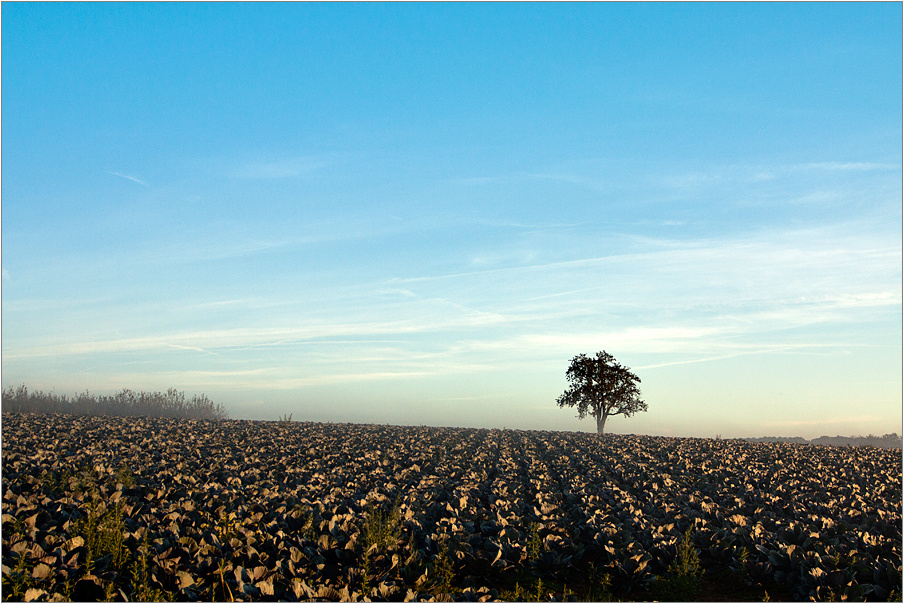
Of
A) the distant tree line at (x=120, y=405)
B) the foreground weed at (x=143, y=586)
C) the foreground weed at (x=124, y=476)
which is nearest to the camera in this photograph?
Answer: the foreground weed at (x=143, y=586)

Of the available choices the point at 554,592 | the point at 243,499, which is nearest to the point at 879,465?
the point at 554,592

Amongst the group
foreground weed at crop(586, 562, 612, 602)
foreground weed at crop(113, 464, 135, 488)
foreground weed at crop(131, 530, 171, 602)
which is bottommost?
foreground weed at crop(586, 562, 612, 602)

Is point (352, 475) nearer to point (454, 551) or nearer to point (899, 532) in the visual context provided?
point (454, 551)

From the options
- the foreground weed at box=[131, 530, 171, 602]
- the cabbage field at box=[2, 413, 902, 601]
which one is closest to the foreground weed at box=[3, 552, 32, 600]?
the cabbage field at box=[2, 413, 902, 601]

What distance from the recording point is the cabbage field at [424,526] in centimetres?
891

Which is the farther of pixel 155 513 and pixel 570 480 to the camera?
pixel 570 480

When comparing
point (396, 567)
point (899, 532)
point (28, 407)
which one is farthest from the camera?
point (28, 407)

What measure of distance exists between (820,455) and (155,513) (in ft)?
78.1

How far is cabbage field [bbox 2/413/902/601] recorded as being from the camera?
29.2 feet

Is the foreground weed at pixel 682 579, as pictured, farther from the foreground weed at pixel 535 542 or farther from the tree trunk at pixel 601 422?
the tree trunk at pixel 601 422

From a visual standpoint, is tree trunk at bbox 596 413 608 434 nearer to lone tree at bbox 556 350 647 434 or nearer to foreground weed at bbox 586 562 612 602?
lone tree at bbox 556 350 647 434

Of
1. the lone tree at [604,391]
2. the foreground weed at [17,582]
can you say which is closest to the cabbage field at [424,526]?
the foreground weed at [17,582]

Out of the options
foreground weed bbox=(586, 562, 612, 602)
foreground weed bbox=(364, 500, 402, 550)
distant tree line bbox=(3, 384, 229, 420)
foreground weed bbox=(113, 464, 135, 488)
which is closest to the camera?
foreground weed bbox=(586, 562, 612, 602)

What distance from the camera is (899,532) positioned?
11.9 metres
